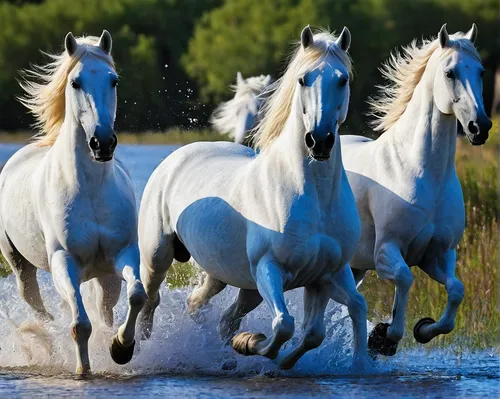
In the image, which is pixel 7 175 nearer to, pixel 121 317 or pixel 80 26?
pixel 121 317

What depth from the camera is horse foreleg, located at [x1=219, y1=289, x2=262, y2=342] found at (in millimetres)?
8945

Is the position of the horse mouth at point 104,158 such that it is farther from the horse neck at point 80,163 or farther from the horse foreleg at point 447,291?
the horse foreleg at point 447,291

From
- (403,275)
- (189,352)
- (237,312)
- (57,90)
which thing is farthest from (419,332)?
(57,90)

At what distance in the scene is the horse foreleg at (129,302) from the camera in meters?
8.04

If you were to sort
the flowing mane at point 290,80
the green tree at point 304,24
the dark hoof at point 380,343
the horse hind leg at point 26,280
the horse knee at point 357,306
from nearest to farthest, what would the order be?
the flowing mane at point 290,80 < the horse knee at point 357,306 < the dark hoof at point 380,343 < the horse hind leg at point 26,280 < the green tree at point 304,24

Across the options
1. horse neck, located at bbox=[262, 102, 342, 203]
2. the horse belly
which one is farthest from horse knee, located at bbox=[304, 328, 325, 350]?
horse neck, located at bbox=[262, 102, 342, 203]

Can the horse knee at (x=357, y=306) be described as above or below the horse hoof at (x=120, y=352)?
above

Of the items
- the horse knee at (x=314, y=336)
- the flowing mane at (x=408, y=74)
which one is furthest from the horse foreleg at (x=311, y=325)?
the flowing mane at (x=408, y=74)

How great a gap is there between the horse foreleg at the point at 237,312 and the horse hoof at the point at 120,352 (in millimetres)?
794

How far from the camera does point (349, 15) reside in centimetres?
4016

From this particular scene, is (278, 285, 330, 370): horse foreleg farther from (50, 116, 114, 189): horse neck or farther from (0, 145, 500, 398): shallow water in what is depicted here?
(50, 116, 114, 189): horse neck

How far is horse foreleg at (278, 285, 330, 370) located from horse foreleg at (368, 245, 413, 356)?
693 millimetres

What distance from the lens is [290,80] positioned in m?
7.88

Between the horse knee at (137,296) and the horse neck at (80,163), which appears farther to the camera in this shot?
the horse neck at (80,163)
